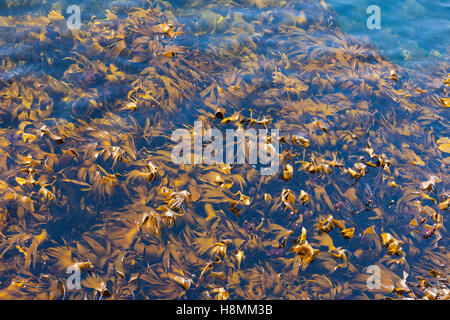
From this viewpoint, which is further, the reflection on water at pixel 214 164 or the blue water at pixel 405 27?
the blue water at pixel 405 27

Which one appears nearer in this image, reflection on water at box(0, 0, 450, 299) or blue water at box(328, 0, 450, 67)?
reflection on water at box(0, 0, 450, 299)

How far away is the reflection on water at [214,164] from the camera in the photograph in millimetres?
2053

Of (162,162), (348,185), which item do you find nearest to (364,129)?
(348,185)

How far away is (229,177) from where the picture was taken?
2.51 metres

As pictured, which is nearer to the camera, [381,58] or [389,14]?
[381,58]

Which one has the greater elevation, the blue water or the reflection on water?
the blue water

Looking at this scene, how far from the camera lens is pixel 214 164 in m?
2.57

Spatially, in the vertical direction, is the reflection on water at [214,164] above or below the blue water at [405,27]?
below

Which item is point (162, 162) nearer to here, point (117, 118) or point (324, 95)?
point (117, 118)

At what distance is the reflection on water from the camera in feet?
6.73

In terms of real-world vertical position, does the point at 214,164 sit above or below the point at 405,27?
below

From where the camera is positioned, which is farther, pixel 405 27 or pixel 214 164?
pixel 405 27
